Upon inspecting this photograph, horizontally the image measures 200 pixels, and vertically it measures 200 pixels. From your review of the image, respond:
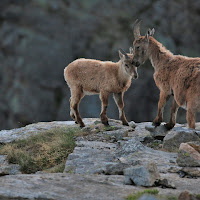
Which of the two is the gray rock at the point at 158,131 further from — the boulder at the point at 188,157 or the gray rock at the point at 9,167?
the gray rock at the point at 9,167

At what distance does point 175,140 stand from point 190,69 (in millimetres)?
1642

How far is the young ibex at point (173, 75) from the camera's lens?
8.77 metres

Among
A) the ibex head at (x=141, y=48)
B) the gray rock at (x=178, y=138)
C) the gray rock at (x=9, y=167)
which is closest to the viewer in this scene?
the gray rock at (x=9, y=167)

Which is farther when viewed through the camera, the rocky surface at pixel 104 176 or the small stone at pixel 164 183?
the small stone at pixel 164 183

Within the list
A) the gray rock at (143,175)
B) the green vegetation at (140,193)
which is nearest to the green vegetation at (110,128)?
the gray rock at (143,175)

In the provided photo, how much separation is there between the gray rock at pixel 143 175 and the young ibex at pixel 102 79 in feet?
18.8

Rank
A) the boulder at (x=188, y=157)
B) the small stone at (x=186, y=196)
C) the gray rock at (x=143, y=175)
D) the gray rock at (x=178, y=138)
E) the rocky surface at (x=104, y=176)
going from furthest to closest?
the gray rock at (x=178, y=138) < the boulder at (x=188, y=157) < the gray rock at (x=143, y=175) < the rocky surface at (x=104, y=176) < the small stone at (x=186, y=196)

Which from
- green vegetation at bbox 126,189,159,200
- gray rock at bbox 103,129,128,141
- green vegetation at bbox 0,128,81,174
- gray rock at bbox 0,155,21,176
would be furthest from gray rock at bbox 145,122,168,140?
green vegetation at bbox 126,189,159,200

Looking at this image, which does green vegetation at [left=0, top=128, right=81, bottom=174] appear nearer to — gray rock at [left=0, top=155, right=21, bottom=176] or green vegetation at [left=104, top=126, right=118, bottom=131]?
gray rock at [left=0, top=155, right=21, bottom=176]

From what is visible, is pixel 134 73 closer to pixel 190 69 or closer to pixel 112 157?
pixel 190 69

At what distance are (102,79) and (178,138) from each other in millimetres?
3766

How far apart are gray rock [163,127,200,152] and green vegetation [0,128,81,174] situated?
2.01 metres

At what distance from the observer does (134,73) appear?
11289 millimetres

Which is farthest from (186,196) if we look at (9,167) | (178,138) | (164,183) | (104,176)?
(9,167)
